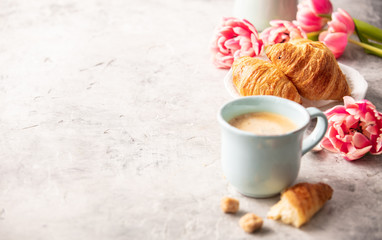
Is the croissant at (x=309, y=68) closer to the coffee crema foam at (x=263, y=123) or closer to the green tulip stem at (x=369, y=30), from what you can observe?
the coffee crema foam at (x=263, y=123)

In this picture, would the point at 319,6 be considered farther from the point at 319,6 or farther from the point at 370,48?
the point at 370,48

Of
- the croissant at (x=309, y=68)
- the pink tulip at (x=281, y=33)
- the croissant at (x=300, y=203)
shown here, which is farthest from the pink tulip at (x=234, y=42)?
the croissant at (x=300, y=203)

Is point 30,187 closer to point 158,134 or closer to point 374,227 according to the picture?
point 158,134

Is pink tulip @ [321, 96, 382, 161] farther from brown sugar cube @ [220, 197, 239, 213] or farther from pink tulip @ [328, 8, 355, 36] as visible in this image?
pink tulip @ [328, 8, 355, 36]

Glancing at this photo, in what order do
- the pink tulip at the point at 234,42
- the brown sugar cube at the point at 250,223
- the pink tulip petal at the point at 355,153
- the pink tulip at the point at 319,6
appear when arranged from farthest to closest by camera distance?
the pink tulip at the point at 319,6 < the pink tulip at the point at 234,42 < the pink tulip petal at the point at 355,153 < the brown sugar cube at the point at 250,223

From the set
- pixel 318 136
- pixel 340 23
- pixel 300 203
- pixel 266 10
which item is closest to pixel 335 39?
pixel 340 23

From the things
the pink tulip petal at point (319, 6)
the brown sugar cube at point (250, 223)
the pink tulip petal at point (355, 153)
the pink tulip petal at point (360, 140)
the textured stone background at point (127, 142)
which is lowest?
the textured stone background at point (127, 142)

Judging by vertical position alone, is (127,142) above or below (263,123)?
below
